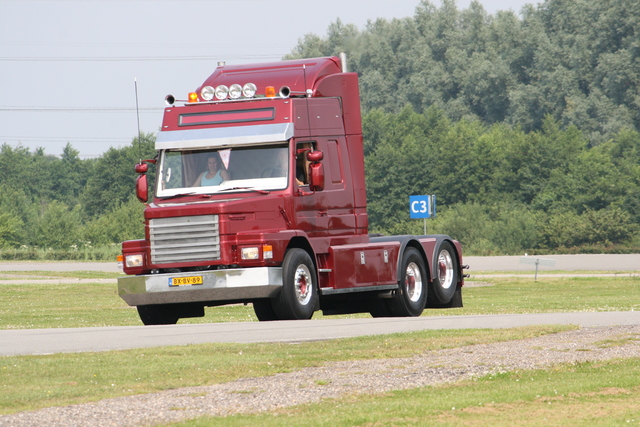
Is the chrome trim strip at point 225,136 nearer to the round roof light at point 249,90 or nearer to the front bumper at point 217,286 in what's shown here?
the round roof light at point 249,90

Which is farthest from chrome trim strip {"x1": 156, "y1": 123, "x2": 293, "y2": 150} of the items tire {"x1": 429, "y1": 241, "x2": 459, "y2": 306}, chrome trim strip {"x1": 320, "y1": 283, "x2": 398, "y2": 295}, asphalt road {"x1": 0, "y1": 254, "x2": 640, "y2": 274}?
asphalt road {"x1": 0, "y1": 254, "x2": 640, "y2": 274}

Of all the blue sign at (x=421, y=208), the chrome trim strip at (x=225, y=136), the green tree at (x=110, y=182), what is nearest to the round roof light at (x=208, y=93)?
the chrome trim strip at (x=225, y=136)

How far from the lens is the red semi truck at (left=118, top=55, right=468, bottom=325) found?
53.6 feet

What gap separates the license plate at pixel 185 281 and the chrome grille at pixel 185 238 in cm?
27

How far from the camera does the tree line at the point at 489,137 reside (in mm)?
72375

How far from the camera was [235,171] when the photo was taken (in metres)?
16.8

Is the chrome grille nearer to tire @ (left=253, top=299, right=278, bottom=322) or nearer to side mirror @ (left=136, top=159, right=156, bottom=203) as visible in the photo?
side mirror @ (left=136, top=159, right=156, bottom=203)

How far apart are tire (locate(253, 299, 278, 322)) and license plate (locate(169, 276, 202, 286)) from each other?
1130mm

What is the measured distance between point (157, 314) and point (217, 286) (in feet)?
7.28

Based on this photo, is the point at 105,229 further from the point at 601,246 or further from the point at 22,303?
the point at 22,303

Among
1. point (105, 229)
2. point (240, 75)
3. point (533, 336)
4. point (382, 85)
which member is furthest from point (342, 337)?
point (382, 85)

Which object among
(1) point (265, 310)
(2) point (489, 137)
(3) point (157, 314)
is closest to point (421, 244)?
(1) point (265, 310)

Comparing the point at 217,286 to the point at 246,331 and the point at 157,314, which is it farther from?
the point at 157,314

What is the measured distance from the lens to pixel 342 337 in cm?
1416
